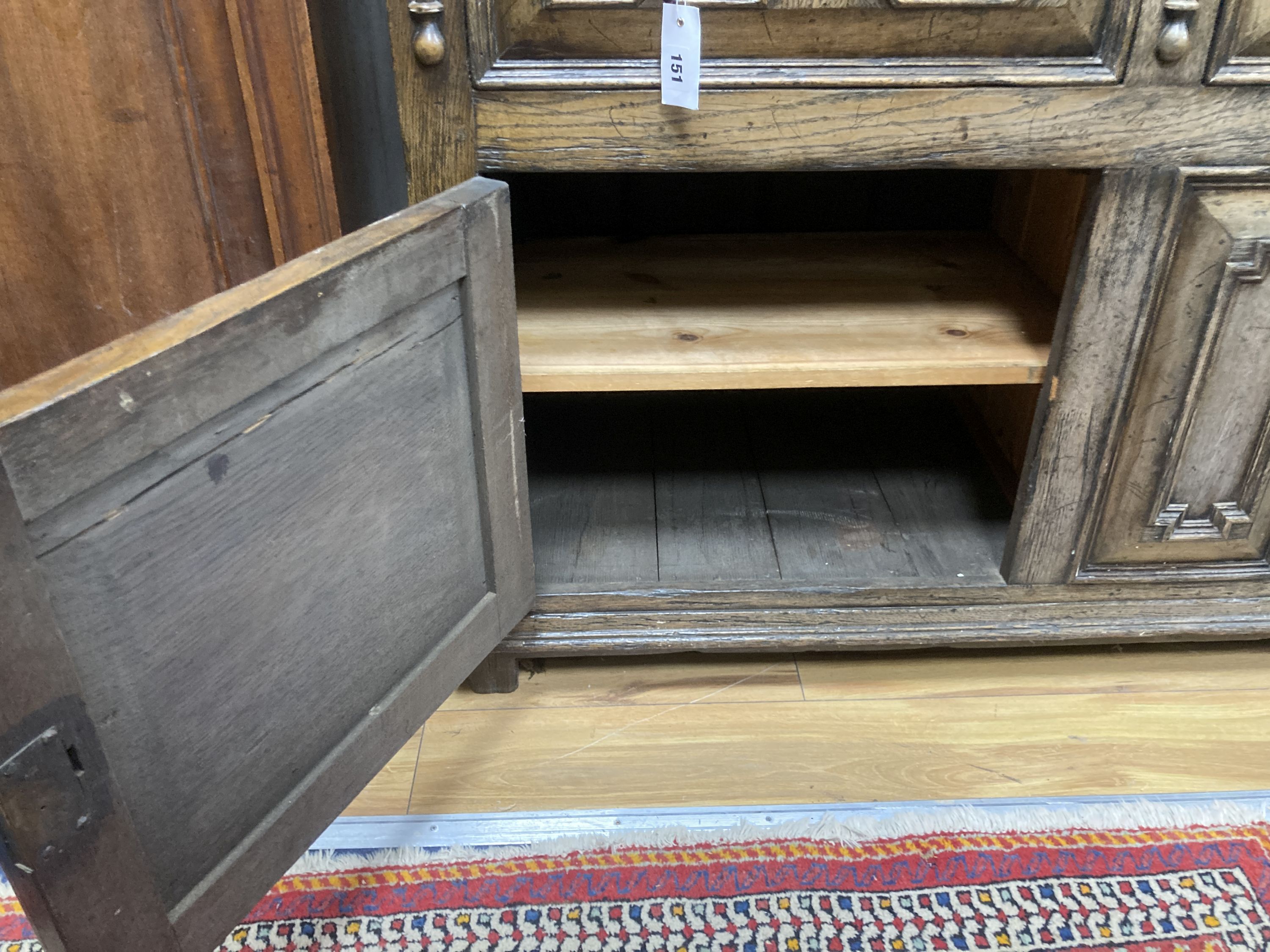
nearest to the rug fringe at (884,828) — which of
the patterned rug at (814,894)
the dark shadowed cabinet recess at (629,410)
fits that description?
the patterned rug at (814,894)

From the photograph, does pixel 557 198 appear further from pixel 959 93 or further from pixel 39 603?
pixel 39 603

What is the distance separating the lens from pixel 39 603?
464mm

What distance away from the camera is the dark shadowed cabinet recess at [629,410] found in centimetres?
53

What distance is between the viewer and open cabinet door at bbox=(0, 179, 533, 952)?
1.56ft

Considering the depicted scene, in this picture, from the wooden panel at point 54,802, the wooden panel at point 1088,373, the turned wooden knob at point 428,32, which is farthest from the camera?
the wooden panel at point 1088,373

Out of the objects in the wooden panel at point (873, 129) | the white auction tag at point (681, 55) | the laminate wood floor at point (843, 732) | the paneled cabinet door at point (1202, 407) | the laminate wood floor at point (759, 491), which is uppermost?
the white auction tag at point (681, 55)

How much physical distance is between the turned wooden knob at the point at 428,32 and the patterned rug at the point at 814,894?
0.72 metres

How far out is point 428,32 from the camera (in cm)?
76

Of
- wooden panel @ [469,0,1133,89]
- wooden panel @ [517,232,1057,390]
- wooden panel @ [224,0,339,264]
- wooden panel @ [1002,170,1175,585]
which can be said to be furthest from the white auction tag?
wooden panel @ [224,0,339,264]

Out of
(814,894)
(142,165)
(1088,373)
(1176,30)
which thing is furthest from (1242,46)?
(142,165)

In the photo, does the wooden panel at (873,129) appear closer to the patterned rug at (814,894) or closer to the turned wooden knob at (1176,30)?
the turned wooden knob at (1176,30)

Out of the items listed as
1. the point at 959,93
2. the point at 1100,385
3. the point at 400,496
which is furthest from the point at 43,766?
the point at 1100,385

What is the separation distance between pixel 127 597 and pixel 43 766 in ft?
0.30

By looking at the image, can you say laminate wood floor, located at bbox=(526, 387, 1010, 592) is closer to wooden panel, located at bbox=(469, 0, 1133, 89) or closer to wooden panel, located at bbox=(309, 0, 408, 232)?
wooden panel, located at bbox=(309, 0, 408, 232)
